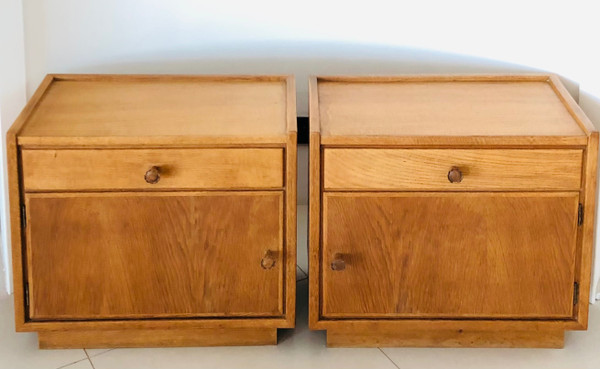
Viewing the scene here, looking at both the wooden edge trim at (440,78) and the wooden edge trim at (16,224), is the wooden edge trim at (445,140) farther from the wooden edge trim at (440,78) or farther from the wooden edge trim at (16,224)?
the wooden edge trim at (16,224)

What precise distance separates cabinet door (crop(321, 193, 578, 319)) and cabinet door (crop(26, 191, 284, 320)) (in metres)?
0.14

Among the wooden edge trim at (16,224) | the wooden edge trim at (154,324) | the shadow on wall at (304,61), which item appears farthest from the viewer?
the shadow on wall at (304,61)

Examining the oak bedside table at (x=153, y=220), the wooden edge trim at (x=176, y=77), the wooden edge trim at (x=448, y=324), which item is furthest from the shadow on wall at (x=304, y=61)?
the wooden edge trim at (x=448, y=324)

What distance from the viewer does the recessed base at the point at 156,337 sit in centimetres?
179

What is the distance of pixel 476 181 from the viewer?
5.46ft

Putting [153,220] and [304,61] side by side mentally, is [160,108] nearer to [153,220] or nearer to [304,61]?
[153,220]

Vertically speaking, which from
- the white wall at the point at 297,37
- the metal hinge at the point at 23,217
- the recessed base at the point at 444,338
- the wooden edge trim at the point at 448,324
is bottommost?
the recessed base at the point at 444,338

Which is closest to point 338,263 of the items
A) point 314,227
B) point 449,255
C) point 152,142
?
point 314,227

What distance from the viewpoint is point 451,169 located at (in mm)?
1649

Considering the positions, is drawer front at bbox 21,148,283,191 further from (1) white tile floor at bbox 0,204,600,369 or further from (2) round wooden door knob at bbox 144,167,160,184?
(1) white tile floor at bbox 0,204,600,369

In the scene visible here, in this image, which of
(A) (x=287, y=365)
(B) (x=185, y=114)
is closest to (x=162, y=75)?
(B) (x=185, y=114)

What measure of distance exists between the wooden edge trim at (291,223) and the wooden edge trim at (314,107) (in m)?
0.05

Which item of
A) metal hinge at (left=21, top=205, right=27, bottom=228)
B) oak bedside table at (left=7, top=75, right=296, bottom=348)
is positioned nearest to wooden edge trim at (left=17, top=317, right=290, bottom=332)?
oak bedside table at (left=7, top=75, right=296, bottom=348)

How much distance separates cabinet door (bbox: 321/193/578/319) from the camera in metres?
1.68
